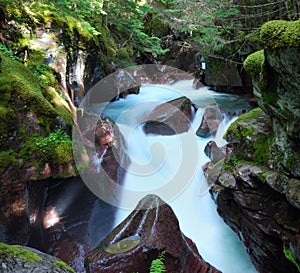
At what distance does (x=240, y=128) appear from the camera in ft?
16.6

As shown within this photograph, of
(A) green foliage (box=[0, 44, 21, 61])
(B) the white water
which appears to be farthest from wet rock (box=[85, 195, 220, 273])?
(A) green foliage (box=[0, 44, 21, 61])

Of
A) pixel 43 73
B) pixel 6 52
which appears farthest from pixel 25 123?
pixel 6 52

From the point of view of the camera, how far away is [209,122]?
343 inches

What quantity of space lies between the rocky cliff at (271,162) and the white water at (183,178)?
51 centimetres

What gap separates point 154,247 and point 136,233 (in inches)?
17.2

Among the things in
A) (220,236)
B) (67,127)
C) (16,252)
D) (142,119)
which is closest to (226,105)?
(142,119)

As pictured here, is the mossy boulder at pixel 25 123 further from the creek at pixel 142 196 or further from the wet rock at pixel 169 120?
the wet rock at pixel 169 120

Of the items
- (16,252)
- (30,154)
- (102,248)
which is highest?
(16,252)

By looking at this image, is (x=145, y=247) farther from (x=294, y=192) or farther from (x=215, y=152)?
(x=215, y=152)

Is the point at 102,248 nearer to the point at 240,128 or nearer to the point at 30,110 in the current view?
the point at 30,110

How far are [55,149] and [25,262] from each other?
2604 mm

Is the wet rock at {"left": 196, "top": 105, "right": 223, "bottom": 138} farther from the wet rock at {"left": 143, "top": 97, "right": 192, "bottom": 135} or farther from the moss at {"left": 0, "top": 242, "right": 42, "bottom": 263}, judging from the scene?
the moss at {"left": 0, "top": 242, "right": 42, "bottom": 263}

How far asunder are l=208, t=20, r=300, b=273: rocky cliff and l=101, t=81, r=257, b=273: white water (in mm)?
507

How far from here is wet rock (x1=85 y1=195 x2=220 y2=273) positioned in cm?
307
